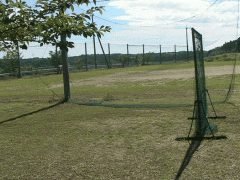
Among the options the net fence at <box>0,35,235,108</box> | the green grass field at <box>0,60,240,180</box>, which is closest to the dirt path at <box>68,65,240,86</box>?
the net fence at <box>0,35,235,108</box>

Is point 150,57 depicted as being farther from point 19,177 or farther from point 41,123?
point 19,177

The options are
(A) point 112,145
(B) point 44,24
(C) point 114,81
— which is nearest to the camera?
(B) point 44,24

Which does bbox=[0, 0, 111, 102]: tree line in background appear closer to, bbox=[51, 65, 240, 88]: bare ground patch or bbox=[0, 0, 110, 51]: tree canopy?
bbox=[0, 0, 110, 51]: tree canopy

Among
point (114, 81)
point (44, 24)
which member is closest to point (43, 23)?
point (44, 24)

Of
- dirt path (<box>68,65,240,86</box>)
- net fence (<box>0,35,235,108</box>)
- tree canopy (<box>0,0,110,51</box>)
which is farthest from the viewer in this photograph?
dirt path (<box>68,65,240,86</box>)

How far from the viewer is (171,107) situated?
25.5ft

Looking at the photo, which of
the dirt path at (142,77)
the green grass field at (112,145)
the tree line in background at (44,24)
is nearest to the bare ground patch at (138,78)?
the dirt path at (142,77)

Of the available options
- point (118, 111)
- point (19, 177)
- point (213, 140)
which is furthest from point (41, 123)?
point (213, 140)

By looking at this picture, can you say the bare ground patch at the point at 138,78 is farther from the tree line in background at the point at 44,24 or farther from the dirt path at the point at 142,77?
the tree line in background at the point at 44,24

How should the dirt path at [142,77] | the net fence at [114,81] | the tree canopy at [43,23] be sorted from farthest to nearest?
1. the dirt path at [142,77]
2. the net fence at [114,81]
3. the tree canopy at [43,23]

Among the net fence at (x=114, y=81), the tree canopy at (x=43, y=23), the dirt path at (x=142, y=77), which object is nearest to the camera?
the tree canopy at (x=43, y=23)

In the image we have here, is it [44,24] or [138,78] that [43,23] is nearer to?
[44,24]

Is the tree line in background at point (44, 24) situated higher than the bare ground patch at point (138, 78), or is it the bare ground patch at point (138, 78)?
the tree line in background at point (44, 24)

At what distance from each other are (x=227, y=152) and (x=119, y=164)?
1668 mm
